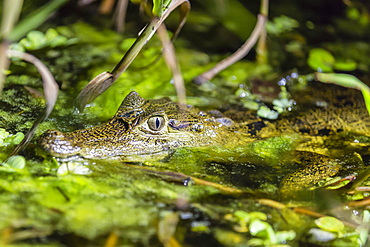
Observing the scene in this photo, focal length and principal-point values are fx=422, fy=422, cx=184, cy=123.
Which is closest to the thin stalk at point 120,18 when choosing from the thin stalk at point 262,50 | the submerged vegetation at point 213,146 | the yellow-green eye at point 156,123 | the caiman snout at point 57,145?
the submerged vegetation at point 213,146

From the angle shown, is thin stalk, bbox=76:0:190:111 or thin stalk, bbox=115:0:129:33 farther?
thin stalk, bbox=115:0:129:33

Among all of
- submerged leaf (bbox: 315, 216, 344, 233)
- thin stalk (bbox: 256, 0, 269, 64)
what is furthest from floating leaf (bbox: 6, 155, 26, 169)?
thin stalk (bbox: 256, 0, 269, 64)

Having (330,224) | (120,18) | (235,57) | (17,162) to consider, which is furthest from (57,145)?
(120,18)

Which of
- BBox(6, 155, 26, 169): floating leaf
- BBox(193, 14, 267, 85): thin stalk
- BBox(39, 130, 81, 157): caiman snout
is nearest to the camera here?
BBox(6, 155, 26, 169): floating leaf

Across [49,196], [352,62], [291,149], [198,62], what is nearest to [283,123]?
[291,149]

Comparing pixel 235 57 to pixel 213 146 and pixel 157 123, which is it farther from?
pixel 157 123

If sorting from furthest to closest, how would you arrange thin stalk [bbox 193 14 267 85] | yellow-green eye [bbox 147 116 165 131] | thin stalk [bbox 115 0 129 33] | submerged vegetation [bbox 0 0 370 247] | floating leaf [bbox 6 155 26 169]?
1. thin stalk [bbox 115 0 129 33]
2. thin stalk [bbox 193 14 267 85]
3. yellow-green eye [bbox 147 116 165 131]
4. floating leaf [bbox 6 155 26 169]
5. submerged vegetation [bbox 0 0 370 247]

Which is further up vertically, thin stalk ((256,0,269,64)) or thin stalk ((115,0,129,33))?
thin stalk ((115,0,129,33))

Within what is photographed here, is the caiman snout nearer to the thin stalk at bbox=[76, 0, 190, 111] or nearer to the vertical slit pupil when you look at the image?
the thin stalk at bbox=[76, 0, 190, 111]
